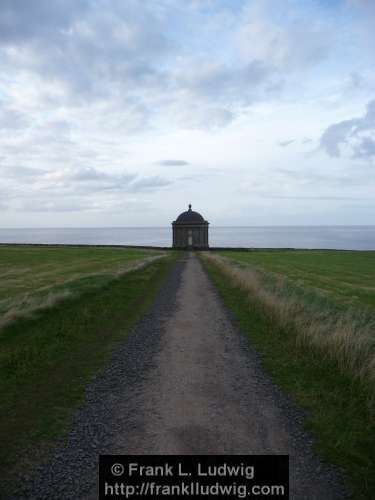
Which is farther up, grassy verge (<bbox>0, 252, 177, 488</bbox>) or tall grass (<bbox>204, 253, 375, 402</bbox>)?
tall grass (<bbox>204, 253, 375, 402</bbox>)

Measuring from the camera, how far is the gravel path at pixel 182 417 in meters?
4.47

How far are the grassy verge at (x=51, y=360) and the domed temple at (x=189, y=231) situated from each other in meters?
54.1

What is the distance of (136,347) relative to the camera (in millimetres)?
9578

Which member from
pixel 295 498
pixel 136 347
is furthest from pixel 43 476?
pixel 136 347

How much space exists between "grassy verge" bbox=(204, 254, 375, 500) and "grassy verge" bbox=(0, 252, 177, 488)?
3.88 meters

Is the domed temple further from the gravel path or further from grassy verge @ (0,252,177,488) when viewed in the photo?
the gravel path

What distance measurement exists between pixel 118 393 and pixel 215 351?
3232mm

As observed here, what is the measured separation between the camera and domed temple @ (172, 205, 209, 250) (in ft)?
230

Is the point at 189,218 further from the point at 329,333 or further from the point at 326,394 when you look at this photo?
the point at 326,394

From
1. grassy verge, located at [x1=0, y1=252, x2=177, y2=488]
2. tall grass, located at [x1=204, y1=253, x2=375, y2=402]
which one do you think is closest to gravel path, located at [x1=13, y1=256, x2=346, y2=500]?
grassy verge, located at [x1=0, y1=252, x2=177, y2=488]

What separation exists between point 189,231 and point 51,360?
62.1 meters

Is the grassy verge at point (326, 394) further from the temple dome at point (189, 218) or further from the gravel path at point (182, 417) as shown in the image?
the temple dome at point (189, 218)

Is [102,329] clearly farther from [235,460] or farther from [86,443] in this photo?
[235,460]

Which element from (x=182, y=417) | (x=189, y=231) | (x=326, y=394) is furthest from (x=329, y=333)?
(x=189, y=231)
